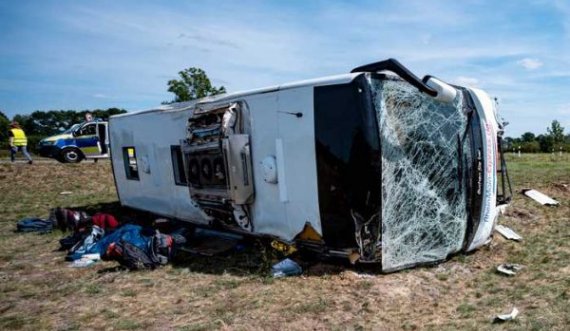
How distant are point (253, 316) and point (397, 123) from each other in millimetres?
2451

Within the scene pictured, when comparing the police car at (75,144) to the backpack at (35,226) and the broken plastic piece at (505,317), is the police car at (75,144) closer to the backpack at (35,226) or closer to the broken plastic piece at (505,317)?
the backpack at (35,226)

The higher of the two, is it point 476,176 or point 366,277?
point 476,176

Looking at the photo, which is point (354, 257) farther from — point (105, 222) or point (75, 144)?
point (75, 144)

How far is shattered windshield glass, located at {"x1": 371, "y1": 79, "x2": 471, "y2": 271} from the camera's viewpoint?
463 cm

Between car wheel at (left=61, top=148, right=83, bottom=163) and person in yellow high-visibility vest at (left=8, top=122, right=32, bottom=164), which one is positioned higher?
person in yellow high-visibility vest at (left=8, top=122, right=32, bottom=164)

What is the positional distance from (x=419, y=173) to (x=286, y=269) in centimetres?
188

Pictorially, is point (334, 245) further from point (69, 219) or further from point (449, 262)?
point (69, 219)

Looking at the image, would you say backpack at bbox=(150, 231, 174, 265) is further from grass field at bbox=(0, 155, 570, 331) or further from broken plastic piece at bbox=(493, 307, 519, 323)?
broken plastic piece at bbox=(493, 307, 519, 323)

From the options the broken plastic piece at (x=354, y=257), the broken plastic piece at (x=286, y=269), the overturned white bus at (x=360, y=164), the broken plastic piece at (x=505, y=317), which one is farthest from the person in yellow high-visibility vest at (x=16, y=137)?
the broken plastic piece at (x=505, y=317)

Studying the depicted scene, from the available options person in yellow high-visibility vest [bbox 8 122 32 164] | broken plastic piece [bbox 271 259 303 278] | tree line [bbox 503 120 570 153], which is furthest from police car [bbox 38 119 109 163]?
tree line [bbox 503 120 570 153]

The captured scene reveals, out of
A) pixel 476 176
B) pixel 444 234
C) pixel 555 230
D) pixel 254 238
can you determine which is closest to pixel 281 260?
pixel 254 238

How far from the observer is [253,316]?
3.96m

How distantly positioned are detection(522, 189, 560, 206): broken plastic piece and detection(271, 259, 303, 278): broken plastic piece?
Result: 622cm

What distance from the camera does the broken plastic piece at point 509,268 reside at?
4.90 meters
